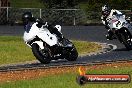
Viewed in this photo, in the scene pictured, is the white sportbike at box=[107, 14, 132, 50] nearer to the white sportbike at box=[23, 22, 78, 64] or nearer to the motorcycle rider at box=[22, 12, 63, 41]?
the white sportbike at box=[23, 22, 78, 64]

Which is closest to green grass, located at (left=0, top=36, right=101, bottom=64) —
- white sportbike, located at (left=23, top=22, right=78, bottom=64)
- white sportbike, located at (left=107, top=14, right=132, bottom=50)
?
white sportbike, located at (left=107, top=14, right=132, bottom=50)

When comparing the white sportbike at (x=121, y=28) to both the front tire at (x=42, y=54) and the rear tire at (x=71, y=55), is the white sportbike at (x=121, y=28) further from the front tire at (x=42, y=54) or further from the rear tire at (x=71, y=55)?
the front tire at (x=42, y=54)

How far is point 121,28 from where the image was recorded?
21.5m

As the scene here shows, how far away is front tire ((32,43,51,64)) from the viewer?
16.1 metres

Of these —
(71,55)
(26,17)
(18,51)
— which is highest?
(26,17)

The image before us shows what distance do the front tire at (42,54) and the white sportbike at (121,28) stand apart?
5.69m

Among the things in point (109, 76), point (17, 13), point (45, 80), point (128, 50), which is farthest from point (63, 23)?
point (109, 76)

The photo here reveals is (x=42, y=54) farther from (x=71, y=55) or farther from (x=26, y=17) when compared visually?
(x=71, y=55)

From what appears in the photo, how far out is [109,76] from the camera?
5.87m

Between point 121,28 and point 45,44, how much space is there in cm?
597

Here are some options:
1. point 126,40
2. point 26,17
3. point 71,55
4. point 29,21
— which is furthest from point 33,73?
point 126,40

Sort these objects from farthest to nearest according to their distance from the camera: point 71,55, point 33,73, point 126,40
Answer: point 126,40 < point 71,55 < point 33,73

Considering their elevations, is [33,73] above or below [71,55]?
above

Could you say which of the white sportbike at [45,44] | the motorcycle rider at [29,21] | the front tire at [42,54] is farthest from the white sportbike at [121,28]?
the front tire at [42,54]
